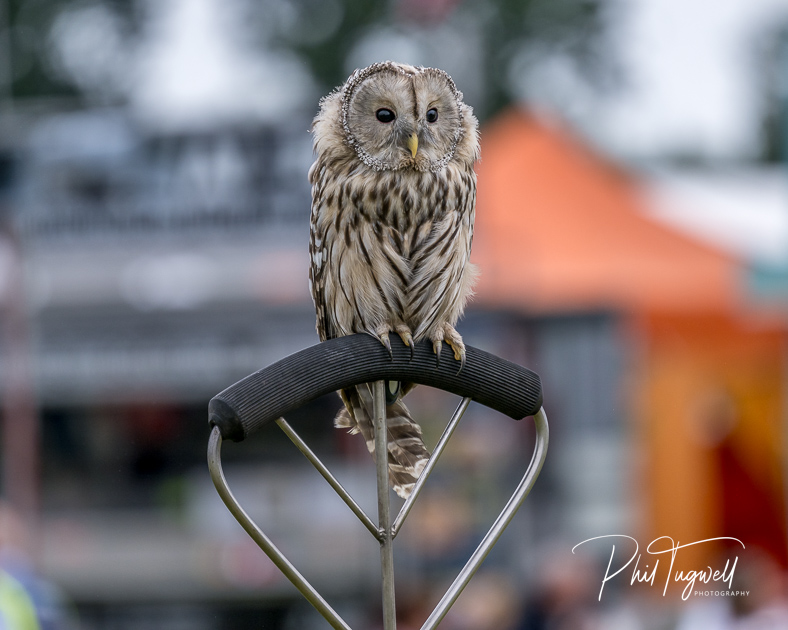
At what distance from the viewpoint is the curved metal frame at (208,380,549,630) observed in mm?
1282

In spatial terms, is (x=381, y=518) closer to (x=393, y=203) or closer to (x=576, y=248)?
(x=393, y=203)

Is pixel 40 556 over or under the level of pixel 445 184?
under

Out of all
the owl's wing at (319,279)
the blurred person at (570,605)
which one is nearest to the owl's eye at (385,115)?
the owl's wing at (319,279)

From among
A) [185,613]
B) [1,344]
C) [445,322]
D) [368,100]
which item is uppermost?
[368,100]

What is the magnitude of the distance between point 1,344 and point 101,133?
4.63ft

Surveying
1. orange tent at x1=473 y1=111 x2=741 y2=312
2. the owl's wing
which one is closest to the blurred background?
orange tent at x1=473 y1=111 x2=741 y2=312

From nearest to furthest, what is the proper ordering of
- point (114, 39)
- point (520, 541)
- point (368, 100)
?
point (368, 100), point (520, 541), point (114, 39)

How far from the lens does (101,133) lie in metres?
6.25

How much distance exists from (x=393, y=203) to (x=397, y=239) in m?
0.07

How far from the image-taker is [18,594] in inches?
160

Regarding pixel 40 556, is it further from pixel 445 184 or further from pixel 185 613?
pixel 445 184

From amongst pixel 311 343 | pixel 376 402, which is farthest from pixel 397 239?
pixel 311 343

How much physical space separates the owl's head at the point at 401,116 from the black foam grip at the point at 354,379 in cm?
41

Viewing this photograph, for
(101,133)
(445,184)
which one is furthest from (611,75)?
(445,184)
